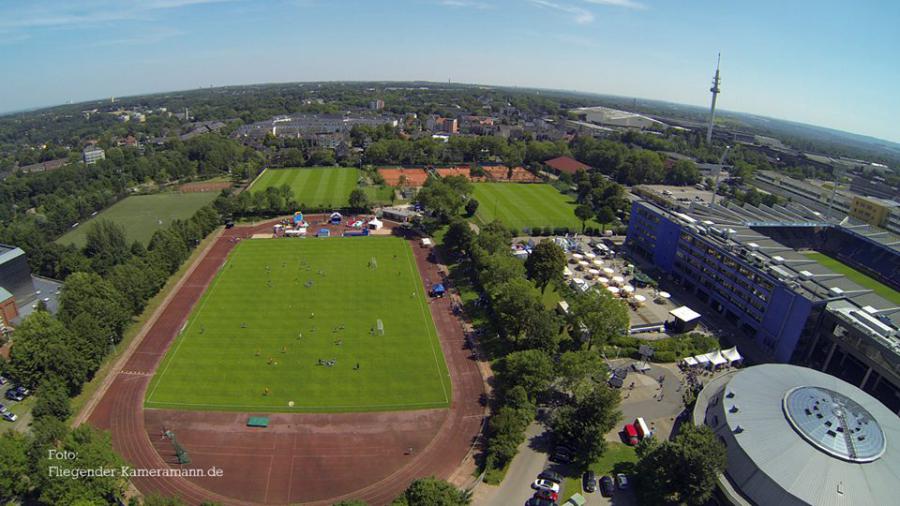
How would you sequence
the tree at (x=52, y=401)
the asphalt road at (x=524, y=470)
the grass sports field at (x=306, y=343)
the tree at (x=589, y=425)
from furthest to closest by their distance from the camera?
the grass sports field at (x=306, y=343), the tree at (x=52, y=401), the tree at (x=589, y=425), the asphalt road at (x=524, y=470)

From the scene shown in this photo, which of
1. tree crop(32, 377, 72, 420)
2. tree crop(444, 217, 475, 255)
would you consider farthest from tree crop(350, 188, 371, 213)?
tree crop(32, 377, 72, 420)

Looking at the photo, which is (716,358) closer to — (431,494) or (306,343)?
(431,494)

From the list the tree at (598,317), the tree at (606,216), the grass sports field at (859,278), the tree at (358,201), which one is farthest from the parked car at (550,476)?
the tree at (358,201)

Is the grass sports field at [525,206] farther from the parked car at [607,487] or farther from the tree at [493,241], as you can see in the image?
the parked car at [607,487]

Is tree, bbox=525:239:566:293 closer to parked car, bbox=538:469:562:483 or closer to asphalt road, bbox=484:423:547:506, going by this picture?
asphalt road, bbox=484:423:547:506

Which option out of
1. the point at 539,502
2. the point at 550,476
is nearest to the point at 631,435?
the point at 550,476

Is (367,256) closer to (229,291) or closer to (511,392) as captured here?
(229,291)

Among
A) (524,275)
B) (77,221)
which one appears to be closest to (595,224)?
(524,275)
